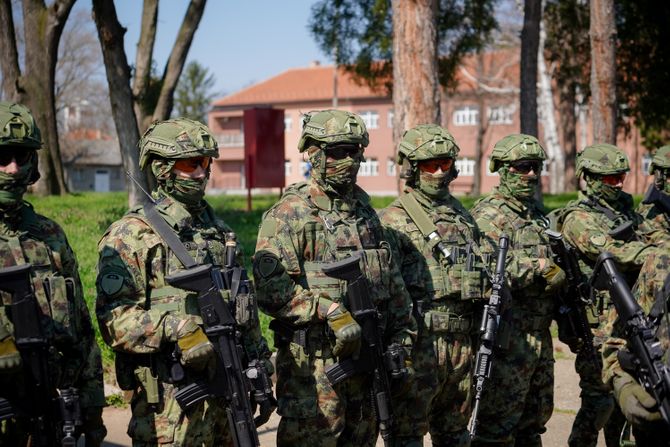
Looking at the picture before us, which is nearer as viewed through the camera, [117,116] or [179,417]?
[179,417]

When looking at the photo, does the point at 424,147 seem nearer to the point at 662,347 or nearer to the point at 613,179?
the point at 613,179

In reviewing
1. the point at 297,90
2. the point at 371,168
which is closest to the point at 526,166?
the point at 371,168

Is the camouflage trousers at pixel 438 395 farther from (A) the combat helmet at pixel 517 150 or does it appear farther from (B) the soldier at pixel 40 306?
(B) the soldier at pixel 40 306

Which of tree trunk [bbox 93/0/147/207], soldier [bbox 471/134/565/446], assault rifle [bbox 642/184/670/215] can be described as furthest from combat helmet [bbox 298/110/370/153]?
tree trunk [bbox 93/0/147/207]

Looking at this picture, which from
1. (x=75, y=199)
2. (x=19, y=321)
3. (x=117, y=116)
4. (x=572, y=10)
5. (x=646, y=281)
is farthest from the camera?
(x=572, y=10)

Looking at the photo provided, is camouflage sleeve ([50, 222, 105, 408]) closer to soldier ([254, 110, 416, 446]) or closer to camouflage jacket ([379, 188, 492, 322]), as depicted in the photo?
soldier ([254, 110, 416, 446])

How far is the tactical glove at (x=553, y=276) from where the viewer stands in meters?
6.21

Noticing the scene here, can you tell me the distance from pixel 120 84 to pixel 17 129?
8.36 meters

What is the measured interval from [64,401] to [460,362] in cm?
278

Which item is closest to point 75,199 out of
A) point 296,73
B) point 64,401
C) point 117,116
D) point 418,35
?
point 117,116

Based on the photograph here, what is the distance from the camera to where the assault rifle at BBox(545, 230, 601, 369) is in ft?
21.4

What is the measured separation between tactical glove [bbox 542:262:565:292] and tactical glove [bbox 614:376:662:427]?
1.98 metres

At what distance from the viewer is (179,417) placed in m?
4.39

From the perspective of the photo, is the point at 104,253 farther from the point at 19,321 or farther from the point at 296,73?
the point at 296,73
